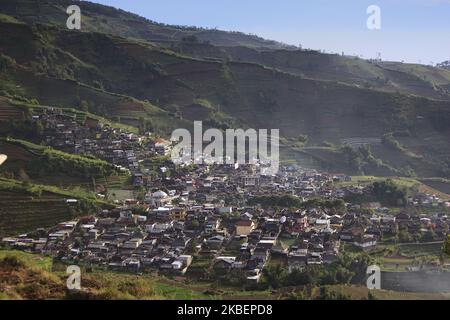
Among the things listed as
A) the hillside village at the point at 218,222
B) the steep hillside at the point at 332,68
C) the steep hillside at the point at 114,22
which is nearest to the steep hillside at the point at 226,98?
the steep hillside at the point at 332,68

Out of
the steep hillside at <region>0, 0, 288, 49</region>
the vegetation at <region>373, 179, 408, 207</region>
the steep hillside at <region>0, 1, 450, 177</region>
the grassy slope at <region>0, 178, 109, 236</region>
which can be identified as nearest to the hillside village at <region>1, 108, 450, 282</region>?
the vegetation at <region>373, 179, 408, 207</region>

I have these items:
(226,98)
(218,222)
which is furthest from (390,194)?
(226,98)

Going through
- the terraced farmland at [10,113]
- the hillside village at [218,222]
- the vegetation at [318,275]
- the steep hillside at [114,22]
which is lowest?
the vegetation at [318,275]

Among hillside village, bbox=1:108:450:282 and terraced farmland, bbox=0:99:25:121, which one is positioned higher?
terraced farmland, bbox=0:99:25:121

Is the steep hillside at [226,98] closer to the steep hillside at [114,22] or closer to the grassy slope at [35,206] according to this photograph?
the steep hillside at [114,22]

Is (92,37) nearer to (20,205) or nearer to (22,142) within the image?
(22,142)

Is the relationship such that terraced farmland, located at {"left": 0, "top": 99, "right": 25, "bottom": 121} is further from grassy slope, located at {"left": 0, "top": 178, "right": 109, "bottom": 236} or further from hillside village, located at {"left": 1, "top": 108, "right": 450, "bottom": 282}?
grassy slope, located at {"left": 0, "top": 178, "right": 109, "bottom": 236}

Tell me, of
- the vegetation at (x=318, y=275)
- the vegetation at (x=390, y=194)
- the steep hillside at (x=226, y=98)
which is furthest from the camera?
the steep hillside at (x=226, y=98)
